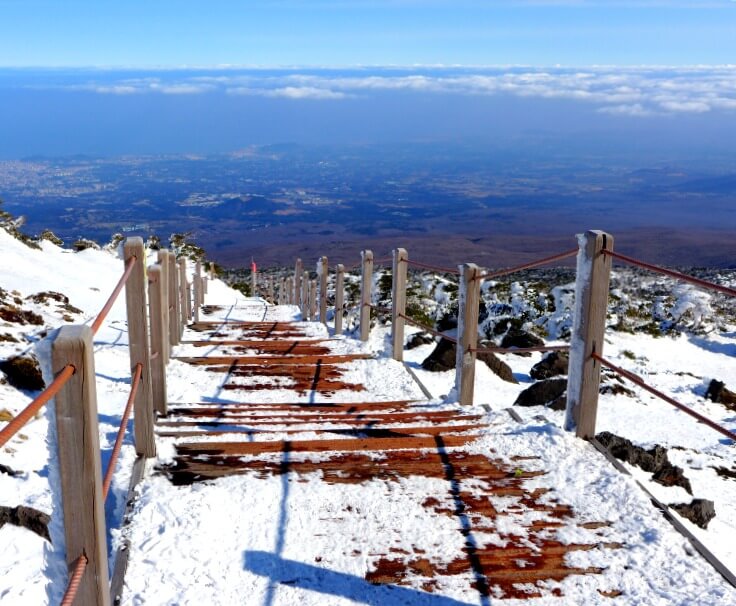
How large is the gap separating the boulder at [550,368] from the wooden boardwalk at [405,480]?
545 cm

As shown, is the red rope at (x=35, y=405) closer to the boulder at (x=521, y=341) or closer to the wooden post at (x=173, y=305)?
the wooden post at (x=173, y=305)

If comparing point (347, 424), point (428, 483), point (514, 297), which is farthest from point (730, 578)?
point (514, 297)

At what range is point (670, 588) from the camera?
3.00 metres

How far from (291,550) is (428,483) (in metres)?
0.95

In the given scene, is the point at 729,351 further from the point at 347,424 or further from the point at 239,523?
the point at 239,523

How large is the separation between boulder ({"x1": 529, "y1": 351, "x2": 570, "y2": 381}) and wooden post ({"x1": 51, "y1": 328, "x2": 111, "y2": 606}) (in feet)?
31.4

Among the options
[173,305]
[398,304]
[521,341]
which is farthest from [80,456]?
[521,341]

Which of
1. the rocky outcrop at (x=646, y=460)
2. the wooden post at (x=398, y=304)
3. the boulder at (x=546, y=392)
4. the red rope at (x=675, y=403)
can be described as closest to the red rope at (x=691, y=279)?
the red rope at (x=675, y=403)

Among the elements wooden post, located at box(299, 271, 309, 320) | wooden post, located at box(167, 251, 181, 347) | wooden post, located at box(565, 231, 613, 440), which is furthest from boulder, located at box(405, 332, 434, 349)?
wooden post, located at box(565, 231, 613, 440)

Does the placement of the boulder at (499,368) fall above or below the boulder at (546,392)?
below

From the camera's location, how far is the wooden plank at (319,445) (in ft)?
13.7

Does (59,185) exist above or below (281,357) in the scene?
below

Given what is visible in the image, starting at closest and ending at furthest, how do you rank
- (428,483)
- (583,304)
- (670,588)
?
(670,588) → (428,483) → (583,304)

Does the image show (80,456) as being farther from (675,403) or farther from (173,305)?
(173,305)
